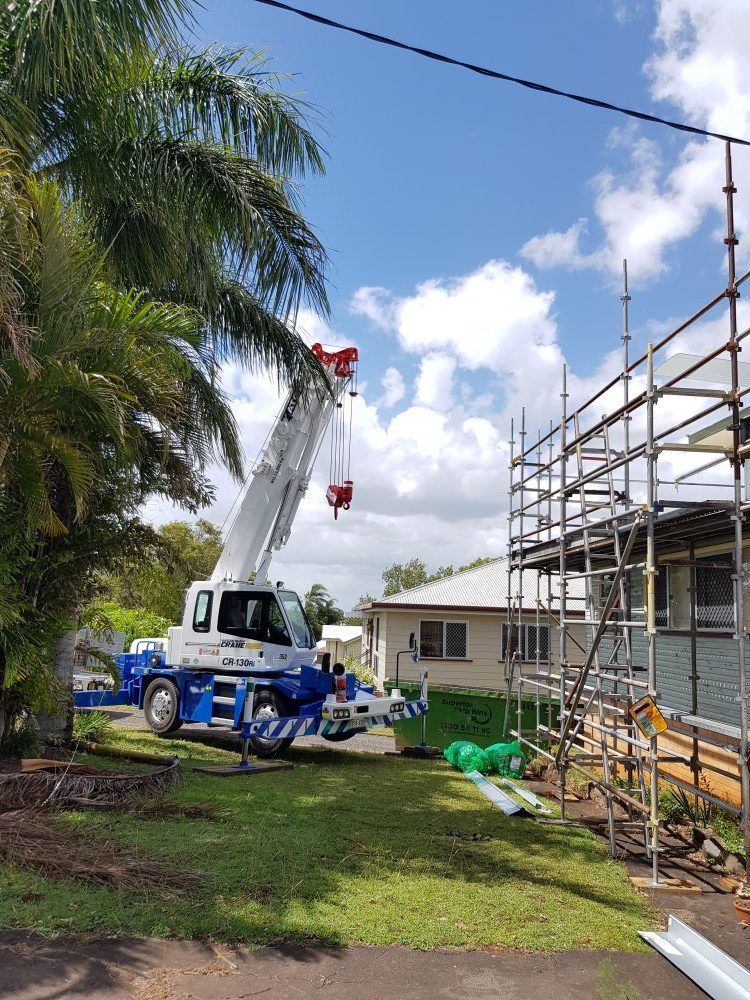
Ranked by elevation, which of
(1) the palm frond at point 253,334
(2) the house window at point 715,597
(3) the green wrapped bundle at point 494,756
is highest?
(1) the palm frond at point 253,334

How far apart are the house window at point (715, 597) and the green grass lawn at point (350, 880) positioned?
2662mm

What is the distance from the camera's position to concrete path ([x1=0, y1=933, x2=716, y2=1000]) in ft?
13.0

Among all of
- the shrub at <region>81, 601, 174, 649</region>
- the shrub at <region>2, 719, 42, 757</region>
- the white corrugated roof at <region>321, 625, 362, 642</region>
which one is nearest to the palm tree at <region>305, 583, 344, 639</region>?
the white corrugated roof at <region>321, 625, 362, 642</region>

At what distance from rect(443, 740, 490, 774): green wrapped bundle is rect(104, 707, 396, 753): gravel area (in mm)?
2046

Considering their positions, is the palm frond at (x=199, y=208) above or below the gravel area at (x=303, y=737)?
above

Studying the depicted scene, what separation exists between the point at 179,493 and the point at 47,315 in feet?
11.9

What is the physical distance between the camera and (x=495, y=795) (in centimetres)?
917

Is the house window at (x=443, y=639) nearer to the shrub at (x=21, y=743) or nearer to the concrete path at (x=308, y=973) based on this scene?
the shrub at (x=21, y=743)

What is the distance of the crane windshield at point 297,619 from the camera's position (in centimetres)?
1223

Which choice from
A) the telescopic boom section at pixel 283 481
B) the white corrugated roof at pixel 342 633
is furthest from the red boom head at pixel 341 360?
the white corrugated roof at pixel 342 633

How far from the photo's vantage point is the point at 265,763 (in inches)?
425

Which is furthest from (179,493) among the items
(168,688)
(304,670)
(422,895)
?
(422,895)

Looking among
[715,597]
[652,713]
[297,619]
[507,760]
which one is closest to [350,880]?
[652,713]

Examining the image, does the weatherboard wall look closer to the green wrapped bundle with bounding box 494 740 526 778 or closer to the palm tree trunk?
the green wrapped bundle with bounding box 494 740 526 778
